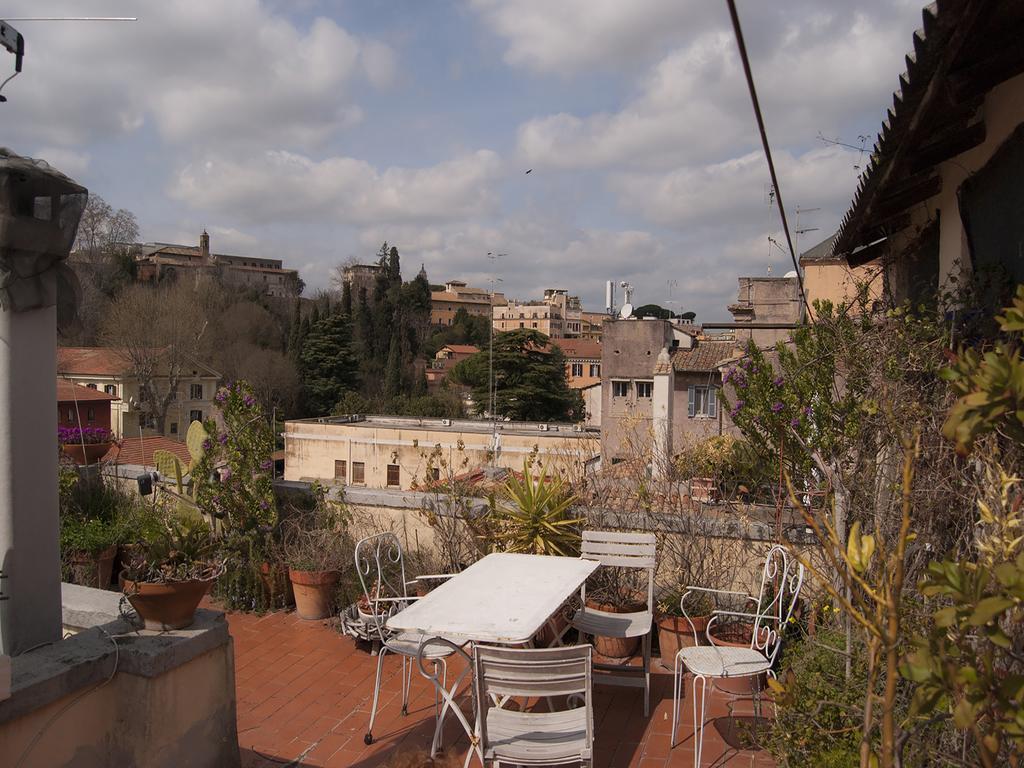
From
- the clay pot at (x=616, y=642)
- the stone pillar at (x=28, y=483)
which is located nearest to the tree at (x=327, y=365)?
the clay pot at (x=616, y=642)

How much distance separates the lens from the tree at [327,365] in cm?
4559

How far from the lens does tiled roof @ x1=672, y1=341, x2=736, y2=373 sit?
22672mm

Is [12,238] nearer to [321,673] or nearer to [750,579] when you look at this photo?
[321,673]

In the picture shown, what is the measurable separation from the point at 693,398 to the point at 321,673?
816 inches

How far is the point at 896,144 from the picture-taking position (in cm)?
327

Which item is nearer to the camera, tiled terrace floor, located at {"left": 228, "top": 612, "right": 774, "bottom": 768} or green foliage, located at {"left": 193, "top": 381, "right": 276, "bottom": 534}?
tiled terrace floor, located at {"left": 228, "top": 612, "right": 774, "bottom": 768}

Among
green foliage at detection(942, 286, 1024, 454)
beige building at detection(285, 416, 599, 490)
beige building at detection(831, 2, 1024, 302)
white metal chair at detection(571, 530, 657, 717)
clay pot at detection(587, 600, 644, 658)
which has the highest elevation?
beige building at detection(831, 2, 1024, 302)

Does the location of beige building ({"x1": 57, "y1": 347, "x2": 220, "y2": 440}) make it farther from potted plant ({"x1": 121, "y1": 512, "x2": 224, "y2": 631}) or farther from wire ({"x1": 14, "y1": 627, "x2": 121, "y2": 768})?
wire ({"x1": 14, "y1": 627, "x2": 121, "y2": 768})

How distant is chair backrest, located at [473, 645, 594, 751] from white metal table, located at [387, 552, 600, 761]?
31 centimetres

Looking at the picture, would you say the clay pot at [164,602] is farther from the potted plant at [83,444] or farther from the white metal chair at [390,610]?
the potted plant at [83,444]

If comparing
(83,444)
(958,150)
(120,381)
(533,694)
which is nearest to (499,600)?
(533,694)

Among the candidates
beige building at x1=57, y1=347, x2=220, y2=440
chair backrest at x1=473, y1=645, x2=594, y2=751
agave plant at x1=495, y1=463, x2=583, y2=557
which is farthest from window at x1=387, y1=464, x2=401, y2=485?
chair backrest at x1=473, y1=645, x2=594, y2=751

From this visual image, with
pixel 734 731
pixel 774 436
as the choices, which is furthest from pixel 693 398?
pixel 734 731

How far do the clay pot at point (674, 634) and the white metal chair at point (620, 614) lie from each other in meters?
0.17
